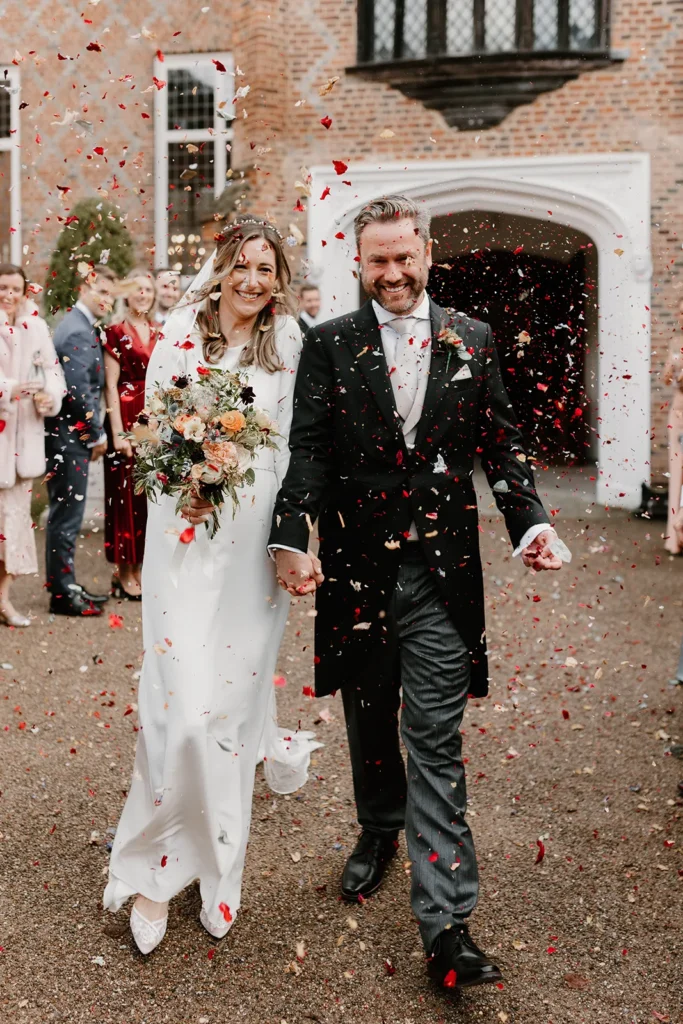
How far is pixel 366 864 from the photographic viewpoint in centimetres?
379

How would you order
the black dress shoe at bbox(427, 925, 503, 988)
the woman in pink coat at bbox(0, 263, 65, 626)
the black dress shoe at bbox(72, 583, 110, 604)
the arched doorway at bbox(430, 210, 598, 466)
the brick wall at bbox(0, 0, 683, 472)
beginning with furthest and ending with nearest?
the arched doorway at bbox(430, 210, 598, 466) < the brick wall at bbox(0, 0, 683, 472) < the black dress shoe at bbox(72, 583, 110, 604) < the woman in pink coat at bbox(0, 263, 65, 626) < the black dress shoe at bbox(427, 925, 503, 988)

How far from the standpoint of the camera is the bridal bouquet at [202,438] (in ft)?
10.7

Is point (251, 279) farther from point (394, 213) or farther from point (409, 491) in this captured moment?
point (409, 491)

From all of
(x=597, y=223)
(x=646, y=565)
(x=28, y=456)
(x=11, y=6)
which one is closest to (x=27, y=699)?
(x=28, y=456)

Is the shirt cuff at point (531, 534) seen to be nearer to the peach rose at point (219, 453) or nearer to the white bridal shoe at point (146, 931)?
the peach rose at point (219, 453)

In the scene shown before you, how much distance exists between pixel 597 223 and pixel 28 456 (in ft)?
26.9

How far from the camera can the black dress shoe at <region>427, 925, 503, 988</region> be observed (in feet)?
9.93

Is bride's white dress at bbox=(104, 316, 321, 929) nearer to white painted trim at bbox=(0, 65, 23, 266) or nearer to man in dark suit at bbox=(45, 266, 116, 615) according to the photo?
man in dark suit at bbox=(45, 266, 116, 615)

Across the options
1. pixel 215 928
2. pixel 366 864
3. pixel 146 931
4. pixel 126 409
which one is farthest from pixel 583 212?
pixel 146 931

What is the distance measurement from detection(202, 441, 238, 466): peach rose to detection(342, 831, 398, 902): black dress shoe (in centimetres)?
149

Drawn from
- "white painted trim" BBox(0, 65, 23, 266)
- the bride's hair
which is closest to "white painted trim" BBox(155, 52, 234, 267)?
"white painted trim" BBox(0, 65, 23, 266)

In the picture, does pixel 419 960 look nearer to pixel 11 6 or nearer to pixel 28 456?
→ pixel 28 456

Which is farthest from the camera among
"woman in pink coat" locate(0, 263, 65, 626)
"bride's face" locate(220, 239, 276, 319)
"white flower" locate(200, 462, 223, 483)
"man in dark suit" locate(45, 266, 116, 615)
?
"man in dark suit" locate(45, 266, 116, 615)

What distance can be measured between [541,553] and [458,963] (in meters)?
1.21
